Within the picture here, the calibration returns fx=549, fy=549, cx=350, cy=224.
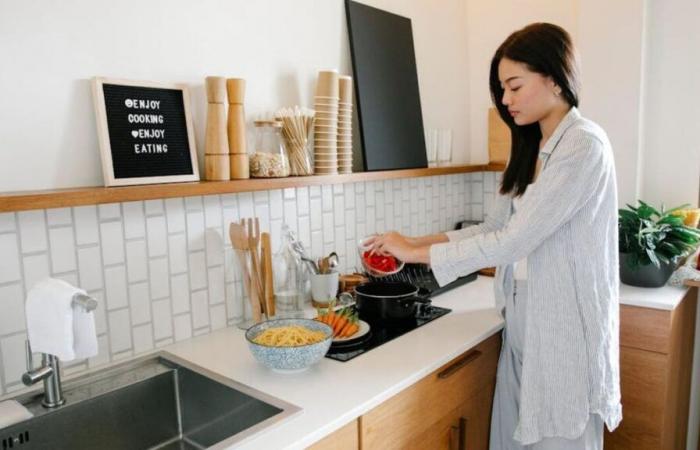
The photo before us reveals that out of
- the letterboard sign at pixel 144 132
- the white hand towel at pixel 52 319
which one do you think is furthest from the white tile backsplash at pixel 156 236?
the white hand towel at pixel 52 319

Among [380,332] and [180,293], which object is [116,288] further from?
[380,332]

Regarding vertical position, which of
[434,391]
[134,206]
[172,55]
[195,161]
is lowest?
[434,391]

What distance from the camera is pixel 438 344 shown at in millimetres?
1621

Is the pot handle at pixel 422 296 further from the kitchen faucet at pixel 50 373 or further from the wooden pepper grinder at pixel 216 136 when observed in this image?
the kitchen faucet at pixel 50 373

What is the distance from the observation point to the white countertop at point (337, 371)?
115cm

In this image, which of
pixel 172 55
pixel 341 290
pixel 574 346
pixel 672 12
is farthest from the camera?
pixel 672 12

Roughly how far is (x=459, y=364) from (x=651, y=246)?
100 centimetres

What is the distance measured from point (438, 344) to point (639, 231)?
1037 mm

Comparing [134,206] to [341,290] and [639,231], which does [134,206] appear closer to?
[341,290]

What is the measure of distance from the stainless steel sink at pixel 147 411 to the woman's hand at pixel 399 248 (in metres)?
0.62

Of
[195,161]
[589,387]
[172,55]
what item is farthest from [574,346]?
[172,55]

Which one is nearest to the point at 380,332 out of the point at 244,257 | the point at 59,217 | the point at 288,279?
the point at 288,279

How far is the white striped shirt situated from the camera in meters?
1.41

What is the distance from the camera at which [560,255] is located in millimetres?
1464
